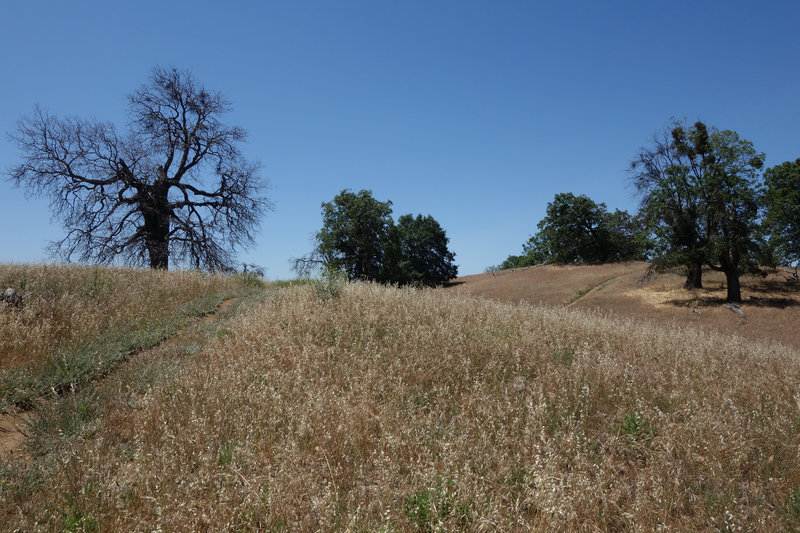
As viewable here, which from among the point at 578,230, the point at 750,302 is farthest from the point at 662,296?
the point at 578,230

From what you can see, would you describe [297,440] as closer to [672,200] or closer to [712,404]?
[712,404]

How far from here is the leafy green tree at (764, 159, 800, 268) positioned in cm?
2983

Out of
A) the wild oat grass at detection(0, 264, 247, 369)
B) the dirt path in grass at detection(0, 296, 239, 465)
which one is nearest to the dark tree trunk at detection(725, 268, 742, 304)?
the wild oat grass at detection(0, 264, 247, 369)

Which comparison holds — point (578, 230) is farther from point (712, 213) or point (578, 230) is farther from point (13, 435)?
point (13, 435)

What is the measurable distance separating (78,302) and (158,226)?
16.0 m

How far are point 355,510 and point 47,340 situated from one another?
288 inches

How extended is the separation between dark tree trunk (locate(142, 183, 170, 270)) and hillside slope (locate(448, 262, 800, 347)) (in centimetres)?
1765

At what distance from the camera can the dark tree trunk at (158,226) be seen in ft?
73.1

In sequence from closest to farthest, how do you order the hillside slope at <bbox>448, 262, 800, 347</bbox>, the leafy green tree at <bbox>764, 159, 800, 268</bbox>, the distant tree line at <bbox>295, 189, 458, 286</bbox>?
the hillside slope at <bbox>448, 262, 800, 347</bbox> < the leafy green tree at <bbox>764, 159, 800, 268</bbox> < the distant tree line at <bbox>295, 189, 458, 286</bbox>

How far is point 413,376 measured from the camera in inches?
231

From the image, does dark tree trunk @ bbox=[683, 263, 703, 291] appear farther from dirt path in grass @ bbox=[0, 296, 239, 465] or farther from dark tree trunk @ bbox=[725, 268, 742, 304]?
dirt path in grass @ bbox=[0, 296, 239, 465]

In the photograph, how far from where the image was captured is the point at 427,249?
50.6 meters

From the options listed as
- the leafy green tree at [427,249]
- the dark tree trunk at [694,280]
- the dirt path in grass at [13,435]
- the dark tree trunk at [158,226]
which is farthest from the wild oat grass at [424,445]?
the leafy green tree at [427,249]

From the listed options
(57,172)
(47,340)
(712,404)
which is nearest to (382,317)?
(712,404)
